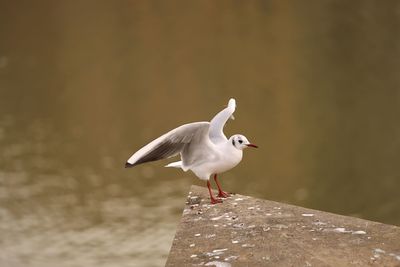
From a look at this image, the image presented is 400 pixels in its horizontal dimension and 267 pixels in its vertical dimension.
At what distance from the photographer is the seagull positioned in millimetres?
4320

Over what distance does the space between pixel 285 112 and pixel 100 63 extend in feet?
35.1

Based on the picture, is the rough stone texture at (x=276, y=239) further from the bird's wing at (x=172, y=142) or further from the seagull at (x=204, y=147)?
the bird's wing at (x=172, y=142)

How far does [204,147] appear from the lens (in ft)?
14.9

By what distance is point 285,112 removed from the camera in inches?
935

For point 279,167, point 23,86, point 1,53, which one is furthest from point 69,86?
point 279,167

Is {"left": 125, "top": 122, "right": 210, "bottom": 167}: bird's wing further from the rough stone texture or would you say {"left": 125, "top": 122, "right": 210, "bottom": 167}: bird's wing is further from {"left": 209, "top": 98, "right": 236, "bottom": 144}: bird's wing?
the rough stone texture

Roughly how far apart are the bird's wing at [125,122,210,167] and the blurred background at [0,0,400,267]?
35.1 ft

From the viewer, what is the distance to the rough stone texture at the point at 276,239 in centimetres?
373

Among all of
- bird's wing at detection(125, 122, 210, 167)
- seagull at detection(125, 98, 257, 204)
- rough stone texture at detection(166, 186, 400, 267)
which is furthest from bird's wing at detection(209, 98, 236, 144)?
rough stone texture at detection(166, 186, 400, 267)

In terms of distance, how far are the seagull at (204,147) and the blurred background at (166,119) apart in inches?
411

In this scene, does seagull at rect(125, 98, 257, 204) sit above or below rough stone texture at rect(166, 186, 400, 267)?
above

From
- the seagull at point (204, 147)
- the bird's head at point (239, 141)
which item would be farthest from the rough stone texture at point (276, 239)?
the bird's head at point (239, 141)

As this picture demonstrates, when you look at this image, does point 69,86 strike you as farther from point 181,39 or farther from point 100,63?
point 181,39

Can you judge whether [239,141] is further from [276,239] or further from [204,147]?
[276,239]
